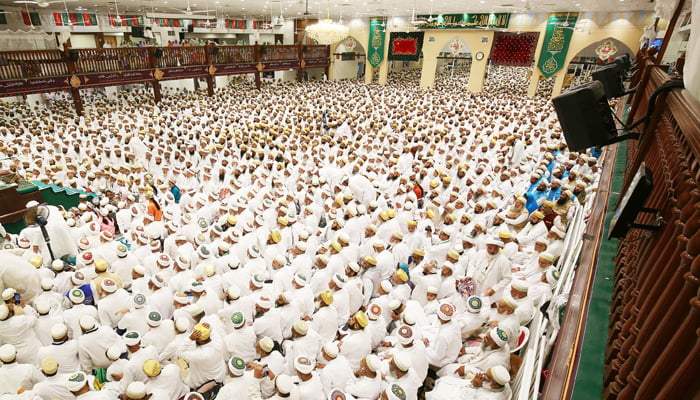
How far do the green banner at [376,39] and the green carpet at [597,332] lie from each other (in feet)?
66.1

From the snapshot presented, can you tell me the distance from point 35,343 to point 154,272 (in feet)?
4.43

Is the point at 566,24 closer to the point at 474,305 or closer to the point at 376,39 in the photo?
the point at 376,39

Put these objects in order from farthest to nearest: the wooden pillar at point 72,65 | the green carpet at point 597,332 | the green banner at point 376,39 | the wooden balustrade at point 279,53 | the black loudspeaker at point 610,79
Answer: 1. the green banner at point 376,39
2. the wooden balustrade at point 279,53
3. the wooden pillar at point 72,65
4. the black loudspeaker at point 610,79
5. the green carpet at point 597,332

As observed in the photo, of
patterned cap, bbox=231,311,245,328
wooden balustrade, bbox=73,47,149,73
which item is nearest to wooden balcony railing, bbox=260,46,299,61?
wooden balustrade, bbox=73,47,149,73

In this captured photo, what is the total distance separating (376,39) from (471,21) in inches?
215

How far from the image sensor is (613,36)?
14844 mm

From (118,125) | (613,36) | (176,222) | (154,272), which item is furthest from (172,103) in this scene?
(613,36)

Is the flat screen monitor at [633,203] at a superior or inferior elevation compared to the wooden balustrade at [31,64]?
superior

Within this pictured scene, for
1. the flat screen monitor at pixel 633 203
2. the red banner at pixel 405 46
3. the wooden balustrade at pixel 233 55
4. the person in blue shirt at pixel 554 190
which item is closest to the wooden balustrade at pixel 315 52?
the wooden balustrade at pixel 233 55

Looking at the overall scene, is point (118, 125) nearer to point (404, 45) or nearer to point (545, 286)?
point (545, 286)

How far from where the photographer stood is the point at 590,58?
21.4 meters

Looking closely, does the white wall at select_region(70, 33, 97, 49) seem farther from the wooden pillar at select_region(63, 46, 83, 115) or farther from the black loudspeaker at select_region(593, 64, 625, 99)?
the black loudspeaker at select_region(593, 64, 625, 99)

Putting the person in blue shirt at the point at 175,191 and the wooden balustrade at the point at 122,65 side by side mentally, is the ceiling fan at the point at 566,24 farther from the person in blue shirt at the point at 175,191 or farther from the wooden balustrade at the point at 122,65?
the person in blue shirt at the point at 175,191

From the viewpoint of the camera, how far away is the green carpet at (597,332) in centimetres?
145
